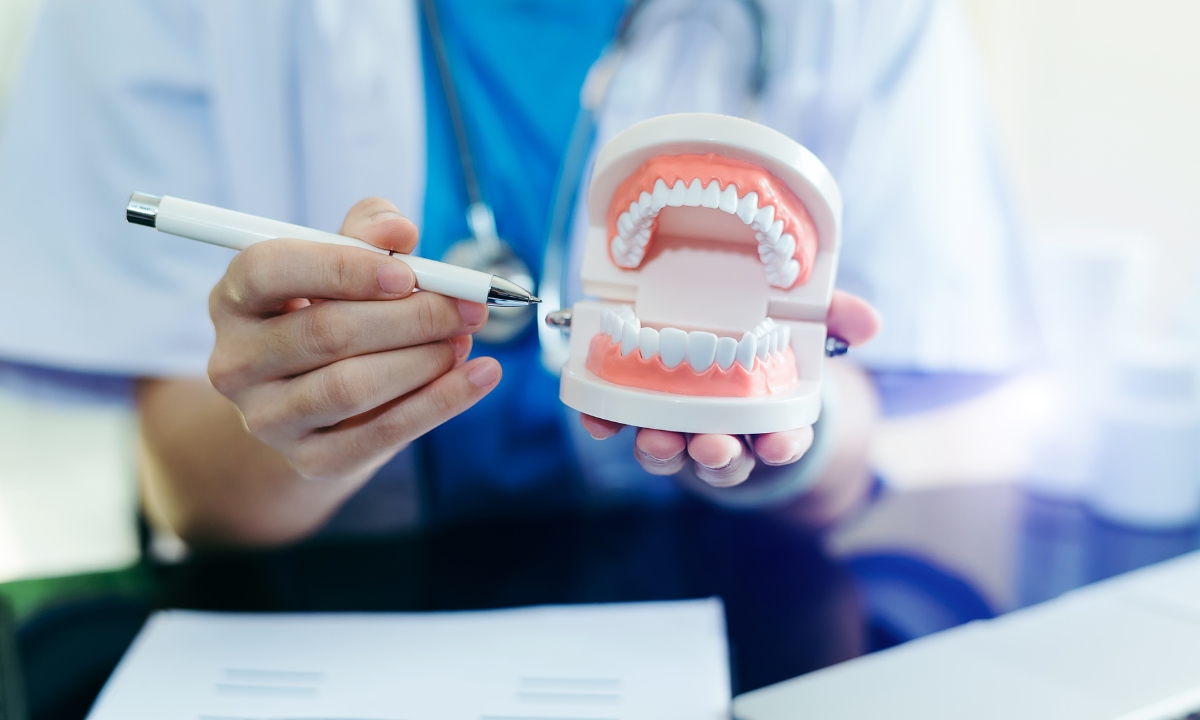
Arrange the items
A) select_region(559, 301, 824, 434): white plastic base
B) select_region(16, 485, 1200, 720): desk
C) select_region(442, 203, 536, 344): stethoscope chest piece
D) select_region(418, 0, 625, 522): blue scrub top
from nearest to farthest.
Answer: select_region(559, 301, 824, 434): white plastic base → select_region(16, 485, 1200, 720): desk → select_region(442, 203, 536, 344): stethoscope chest piece → select_region(418, 0, 625, 522): blue scrub top

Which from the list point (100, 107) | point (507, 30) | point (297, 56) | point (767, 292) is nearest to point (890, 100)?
point (507, 30)

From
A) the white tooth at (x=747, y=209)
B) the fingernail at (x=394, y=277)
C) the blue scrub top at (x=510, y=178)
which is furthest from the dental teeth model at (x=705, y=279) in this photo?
the blue scrub top at (x=510, y=178)

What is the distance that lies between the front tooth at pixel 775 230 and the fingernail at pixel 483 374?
17 centimetres

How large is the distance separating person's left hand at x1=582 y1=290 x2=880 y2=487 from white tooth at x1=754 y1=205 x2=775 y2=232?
11 centimetres

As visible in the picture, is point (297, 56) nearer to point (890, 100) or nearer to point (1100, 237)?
point (890, 100)

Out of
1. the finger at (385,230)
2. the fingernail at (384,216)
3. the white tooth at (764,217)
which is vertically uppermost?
the white tooth at (764,217)

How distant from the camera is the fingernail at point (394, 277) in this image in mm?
427

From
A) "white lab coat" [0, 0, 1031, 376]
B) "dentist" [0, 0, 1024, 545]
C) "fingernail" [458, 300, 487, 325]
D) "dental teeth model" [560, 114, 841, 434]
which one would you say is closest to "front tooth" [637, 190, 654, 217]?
"dental teeth model" [560, 114, 841, 434]

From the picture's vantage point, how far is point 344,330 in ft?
1.43

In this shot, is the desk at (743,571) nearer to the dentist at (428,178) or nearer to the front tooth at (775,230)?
the dentist at (428,178)

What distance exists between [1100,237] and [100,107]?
4.09ft

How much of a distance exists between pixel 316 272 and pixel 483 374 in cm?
11

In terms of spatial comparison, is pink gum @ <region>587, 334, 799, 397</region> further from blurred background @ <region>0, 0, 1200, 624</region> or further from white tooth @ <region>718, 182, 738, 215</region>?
blurred background @ <region>0, 0, 1200, 624</region>

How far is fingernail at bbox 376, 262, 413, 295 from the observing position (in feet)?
1.40
